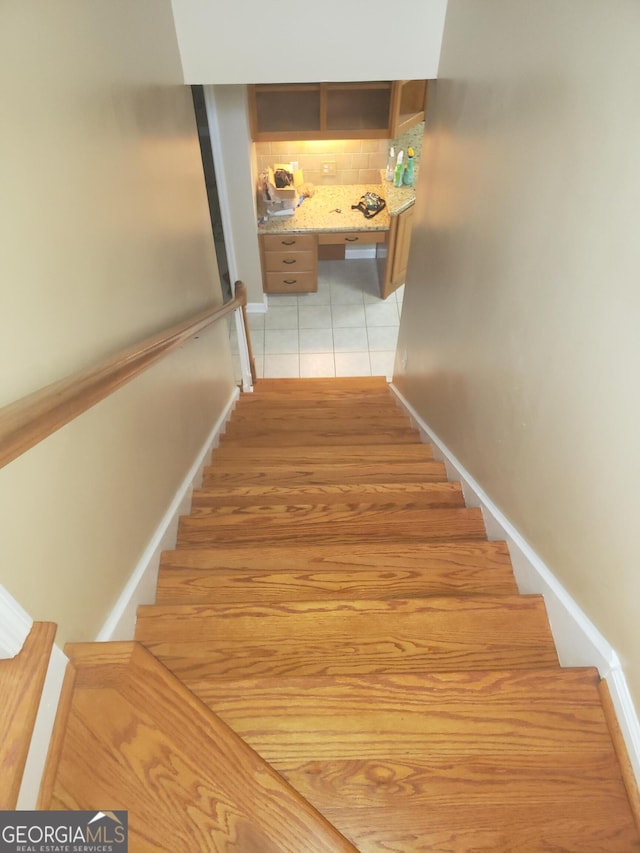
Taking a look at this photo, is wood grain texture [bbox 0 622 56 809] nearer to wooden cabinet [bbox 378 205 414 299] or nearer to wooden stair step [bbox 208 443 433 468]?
wooden stair step [bbox 208 443 433 468]

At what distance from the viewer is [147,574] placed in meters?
1.48

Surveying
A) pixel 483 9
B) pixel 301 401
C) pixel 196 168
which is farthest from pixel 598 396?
pixel 301 401

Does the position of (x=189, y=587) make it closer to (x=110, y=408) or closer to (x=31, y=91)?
(x=110, y=408)

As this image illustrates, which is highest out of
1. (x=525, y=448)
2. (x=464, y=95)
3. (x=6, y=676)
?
(x=464, y=95)

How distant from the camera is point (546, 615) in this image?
130 cm

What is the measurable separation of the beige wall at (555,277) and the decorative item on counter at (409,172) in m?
2.81

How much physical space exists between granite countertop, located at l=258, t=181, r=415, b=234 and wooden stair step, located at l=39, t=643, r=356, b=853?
415cm

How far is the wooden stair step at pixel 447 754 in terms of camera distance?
35.8 inches

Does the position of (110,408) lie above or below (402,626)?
above

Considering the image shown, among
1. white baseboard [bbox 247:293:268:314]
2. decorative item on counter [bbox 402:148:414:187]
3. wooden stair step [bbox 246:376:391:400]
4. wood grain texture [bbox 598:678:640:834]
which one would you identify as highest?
wood grain texture [bbox 598:678:640:834]

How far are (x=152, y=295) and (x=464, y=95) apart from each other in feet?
4.37

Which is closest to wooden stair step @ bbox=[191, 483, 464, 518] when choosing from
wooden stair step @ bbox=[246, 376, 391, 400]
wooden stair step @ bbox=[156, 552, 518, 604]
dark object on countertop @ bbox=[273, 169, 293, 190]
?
wooden stair step @ bbox=[156, 552, 518, 604]

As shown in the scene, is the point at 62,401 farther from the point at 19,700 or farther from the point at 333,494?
the point at 333,494
